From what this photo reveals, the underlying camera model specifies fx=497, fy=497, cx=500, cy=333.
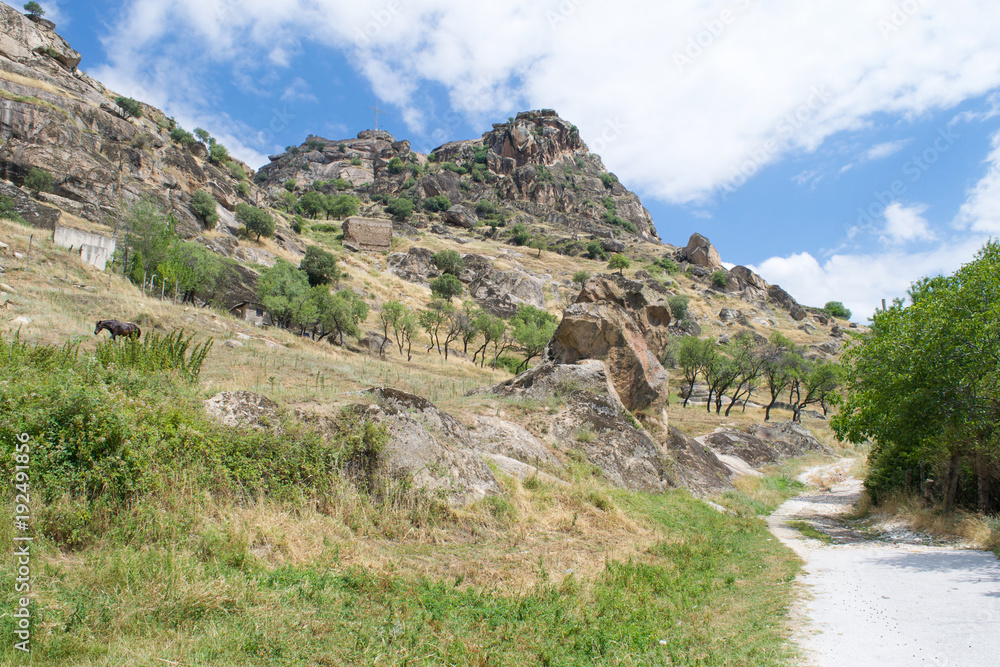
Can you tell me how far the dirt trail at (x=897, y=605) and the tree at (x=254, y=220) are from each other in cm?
5844

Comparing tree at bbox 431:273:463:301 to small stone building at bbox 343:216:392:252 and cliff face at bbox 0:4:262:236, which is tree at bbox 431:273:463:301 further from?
cliff face at bbox 0:4:262:236

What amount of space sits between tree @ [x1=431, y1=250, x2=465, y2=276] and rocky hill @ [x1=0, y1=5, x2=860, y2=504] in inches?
35.6

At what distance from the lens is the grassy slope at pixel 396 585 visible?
11.7 ft

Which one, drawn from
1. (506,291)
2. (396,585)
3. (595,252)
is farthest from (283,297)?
(595,252)

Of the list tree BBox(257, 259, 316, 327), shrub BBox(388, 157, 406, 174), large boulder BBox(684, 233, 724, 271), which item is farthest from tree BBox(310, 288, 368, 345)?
shrub BBox(388, 157, 406, 174)

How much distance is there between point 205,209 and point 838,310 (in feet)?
396

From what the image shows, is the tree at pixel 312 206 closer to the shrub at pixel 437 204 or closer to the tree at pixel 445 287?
the shrub at pixel 437 204

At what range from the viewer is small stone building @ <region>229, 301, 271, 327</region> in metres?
36.0

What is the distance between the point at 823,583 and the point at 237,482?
25.1 ft

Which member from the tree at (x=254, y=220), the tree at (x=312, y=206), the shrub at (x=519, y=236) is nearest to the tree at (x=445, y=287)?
the tree at (x=254, y=220)

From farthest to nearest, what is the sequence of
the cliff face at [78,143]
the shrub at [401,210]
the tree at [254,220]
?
the shrub at [401,210]
the tree at [254,220]
the cliff face at [78,143]

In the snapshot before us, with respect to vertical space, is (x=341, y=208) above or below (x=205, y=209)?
above

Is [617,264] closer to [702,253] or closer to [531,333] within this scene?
[702,253]

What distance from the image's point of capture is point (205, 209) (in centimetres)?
5106
